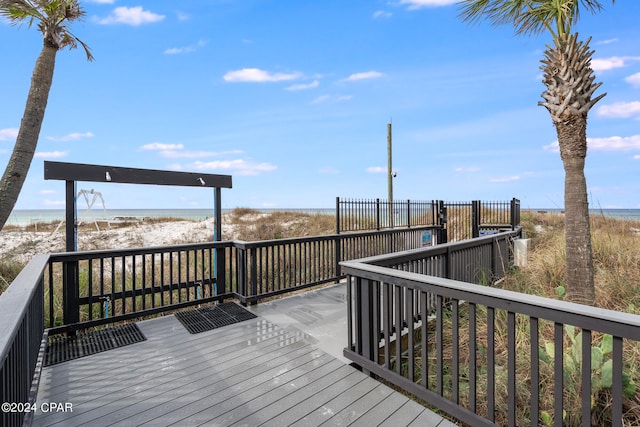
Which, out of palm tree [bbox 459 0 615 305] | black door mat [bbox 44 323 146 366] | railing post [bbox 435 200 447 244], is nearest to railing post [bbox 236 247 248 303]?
black door mat [bbox 44 323 146 366]

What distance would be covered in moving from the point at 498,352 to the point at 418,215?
34.5ft

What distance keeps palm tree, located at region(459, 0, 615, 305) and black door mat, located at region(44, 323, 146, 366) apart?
16.7 feet

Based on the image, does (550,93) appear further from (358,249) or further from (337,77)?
(337,77)

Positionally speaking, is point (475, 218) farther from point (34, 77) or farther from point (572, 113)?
point (34, 77)

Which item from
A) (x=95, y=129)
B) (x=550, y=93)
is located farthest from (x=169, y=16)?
(x=550, y=93)

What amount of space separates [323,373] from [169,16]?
8262 millimetres

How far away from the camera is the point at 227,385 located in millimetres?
2332

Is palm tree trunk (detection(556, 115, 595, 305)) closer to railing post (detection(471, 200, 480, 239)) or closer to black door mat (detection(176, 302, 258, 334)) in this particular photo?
black door mat (detection(176, 302, 258, 334))

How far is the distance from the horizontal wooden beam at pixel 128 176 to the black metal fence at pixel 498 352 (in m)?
3.34

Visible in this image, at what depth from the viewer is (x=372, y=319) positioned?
2.51 meters

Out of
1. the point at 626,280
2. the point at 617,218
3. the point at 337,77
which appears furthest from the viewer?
the point at 337,77

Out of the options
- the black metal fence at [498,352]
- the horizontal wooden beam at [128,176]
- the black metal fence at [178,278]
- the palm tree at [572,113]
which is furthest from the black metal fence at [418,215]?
the black metal fence at [498,352]

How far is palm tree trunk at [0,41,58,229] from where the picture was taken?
5.26 m

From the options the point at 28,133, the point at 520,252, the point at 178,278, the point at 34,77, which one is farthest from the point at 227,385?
the point at 34,77
